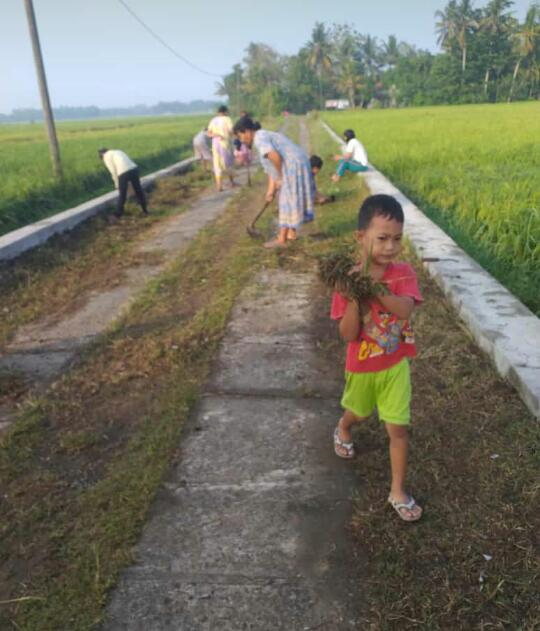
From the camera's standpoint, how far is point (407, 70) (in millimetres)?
68688

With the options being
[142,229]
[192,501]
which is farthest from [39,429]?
[142,229]

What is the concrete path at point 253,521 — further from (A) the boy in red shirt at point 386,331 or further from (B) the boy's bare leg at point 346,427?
(A) the boy in red shirt at point 386,331

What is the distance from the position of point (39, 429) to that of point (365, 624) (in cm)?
196

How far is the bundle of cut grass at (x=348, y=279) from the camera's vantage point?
1.76 metres

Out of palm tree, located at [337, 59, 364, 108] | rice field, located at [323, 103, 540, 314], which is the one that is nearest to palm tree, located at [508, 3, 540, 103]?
palm tree, located at [337, 59, 364, 108]

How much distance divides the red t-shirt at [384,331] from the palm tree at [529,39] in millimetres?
63087

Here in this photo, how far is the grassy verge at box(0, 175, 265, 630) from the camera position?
1.80 metres

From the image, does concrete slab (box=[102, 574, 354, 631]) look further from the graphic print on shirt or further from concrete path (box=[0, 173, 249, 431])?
concrete path (box=[0, 173, 249, 431])

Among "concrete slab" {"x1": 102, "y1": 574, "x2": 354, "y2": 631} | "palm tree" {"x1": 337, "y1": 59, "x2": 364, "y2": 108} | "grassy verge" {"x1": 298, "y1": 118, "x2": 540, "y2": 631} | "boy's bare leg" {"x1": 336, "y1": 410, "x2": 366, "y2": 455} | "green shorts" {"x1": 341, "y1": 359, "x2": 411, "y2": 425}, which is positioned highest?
"palm tree" {"x1": 337, "y1": 59, "x2": 364, "y2": 108}

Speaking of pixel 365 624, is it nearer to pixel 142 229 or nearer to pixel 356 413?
pixel 356 413

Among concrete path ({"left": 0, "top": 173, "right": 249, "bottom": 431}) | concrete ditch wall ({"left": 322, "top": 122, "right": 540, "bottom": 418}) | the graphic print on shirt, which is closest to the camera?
the graphic print on shirt

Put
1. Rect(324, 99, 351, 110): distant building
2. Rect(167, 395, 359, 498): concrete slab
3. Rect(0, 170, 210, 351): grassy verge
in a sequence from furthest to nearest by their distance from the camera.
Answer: Rect(324, 99, 351, 110): distant building < Rect(0, 170, 210, 351): grassy verge < Rect(167, 395, 359, 498): concrete slab

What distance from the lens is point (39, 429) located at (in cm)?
278

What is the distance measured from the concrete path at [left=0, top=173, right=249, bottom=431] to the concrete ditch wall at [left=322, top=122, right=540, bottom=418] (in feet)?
8.92
